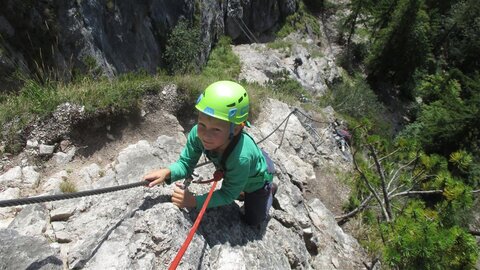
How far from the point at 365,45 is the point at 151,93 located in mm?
36158

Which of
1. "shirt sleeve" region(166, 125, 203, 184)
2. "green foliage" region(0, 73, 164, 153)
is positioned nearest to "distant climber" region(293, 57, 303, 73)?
"green foliage" region(0, 73, 164, 153)

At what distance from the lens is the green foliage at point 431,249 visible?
12.3ft

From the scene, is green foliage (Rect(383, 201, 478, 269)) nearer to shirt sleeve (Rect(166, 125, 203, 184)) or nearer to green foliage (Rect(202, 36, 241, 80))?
shirt sleeve (Rect(166, 125, 203, 184))

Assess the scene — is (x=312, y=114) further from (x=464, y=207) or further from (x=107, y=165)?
(x=107, y=165)

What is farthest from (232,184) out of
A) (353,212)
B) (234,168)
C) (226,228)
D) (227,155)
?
(353,212)

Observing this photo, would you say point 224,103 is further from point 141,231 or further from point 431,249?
point 431,249

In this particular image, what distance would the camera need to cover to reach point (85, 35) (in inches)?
418

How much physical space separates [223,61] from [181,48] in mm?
7574

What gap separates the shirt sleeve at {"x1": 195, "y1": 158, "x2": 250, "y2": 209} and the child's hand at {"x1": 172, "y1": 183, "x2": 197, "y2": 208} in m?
0.06

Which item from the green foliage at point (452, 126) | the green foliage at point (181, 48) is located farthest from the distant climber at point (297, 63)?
the green foliage at point (181, 48)

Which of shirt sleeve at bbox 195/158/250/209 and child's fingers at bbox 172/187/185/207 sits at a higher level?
shirt sleeve at bbox 195/158/250/209

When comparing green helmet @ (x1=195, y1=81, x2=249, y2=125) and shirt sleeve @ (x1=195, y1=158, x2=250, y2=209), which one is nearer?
green helmet @ (x1=195, y1=81, x2=249, y2=125)

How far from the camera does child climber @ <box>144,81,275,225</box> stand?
3148 mm

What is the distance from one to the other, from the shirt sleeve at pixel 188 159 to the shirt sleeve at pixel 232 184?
316 mm
